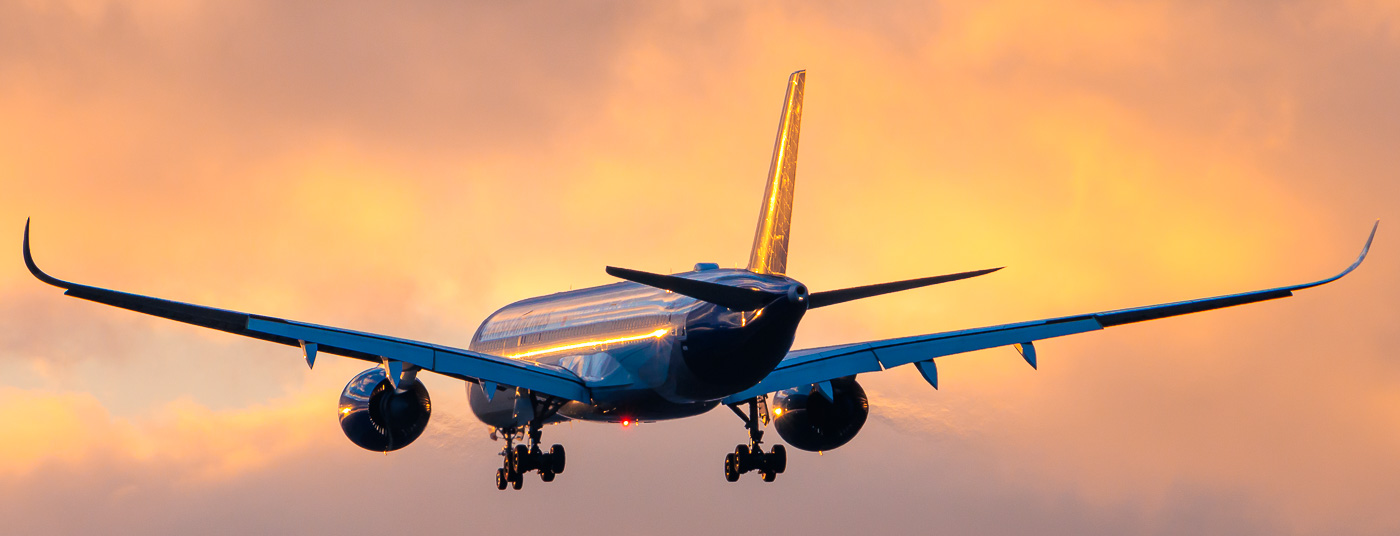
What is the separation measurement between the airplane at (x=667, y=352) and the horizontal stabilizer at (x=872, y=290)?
36 mm

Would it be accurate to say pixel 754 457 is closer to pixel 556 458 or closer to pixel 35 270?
pixel 556 458

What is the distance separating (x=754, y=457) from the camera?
4069cm

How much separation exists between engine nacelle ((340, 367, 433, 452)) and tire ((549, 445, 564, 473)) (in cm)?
464

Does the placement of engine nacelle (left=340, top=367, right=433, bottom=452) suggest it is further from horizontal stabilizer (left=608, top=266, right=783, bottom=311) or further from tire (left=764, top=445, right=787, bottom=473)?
tire (left=764, top=445, right=787, bottom=473)

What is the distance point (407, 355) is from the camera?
110ft

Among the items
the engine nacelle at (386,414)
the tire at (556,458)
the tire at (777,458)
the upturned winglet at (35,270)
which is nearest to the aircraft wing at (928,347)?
the tire at (777,458)

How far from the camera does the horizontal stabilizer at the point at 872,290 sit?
1144 inches

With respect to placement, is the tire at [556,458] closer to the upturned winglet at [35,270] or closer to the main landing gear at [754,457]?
the main landing gear at [754,457]

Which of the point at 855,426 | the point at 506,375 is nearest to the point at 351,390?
the point at 506,375

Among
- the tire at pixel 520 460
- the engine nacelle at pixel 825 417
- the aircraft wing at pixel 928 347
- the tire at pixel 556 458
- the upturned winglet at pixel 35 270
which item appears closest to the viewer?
the upturned winglet at pixel 35 270

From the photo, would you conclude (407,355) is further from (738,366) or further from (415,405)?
(738,366)

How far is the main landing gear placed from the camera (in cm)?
4072

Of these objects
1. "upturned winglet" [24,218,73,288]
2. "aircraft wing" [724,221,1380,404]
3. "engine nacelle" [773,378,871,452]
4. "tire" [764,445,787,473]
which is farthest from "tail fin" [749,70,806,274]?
"upturned winglet" [24,218,73,288]

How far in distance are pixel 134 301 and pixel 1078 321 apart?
69.2 feet
